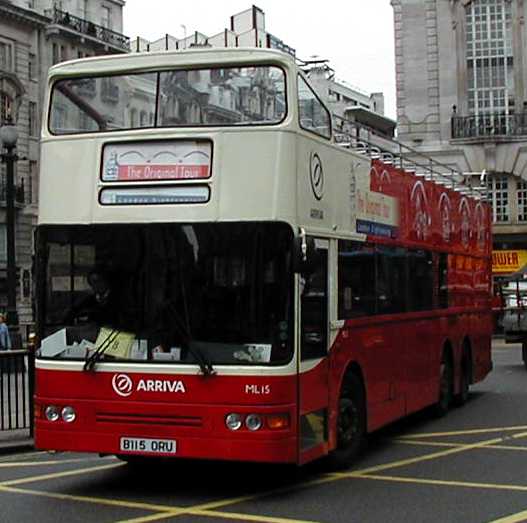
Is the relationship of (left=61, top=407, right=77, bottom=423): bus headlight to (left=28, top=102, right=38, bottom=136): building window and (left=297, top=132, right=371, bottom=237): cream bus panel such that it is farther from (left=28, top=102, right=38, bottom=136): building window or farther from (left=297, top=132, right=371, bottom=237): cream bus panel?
(left=28, top=102, right=38, bottom=136): building window

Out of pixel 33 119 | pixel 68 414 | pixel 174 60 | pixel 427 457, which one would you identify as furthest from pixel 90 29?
pixel 68 414

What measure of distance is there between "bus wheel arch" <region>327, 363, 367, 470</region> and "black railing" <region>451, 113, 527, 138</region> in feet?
118

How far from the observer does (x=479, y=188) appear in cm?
1777

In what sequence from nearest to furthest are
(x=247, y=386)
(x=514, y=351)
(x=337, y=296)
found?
(x=247, y=386) < (x=337, y=296) < (x=514, y=351)

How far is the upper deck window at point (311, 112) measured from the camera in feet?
30.8

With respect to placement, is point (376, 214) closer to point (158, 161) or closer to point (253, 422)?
point (158, 161)

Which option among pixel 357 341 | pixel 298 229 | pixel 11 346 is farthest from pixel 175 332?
pixel 11 346

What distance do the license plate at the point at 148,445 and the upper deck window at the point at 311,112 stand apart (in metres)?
3.05

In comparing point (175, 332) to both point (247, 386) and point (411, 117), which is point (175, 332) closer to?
point (247, 386)

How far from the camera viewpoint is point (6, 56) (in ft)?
178

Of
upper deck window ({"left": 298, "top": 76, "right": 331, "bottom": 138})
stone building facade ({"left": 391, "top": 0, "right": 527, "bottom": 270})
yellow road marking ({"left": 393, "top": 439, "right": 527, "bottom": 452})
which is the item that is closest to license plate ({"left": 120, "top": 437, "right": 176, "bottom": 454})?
upper deck window ({"left": 298, "top": 76, "right": 331, "bottom": 138})

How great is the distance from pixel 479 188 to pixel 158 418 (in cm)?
1029

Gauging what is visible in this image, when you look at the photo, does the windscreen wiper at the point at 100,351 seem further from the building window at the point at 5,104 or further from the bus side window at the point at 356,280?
the building window at the point at 5,104

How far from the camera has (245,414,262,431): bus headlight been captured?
8727 millimetres
